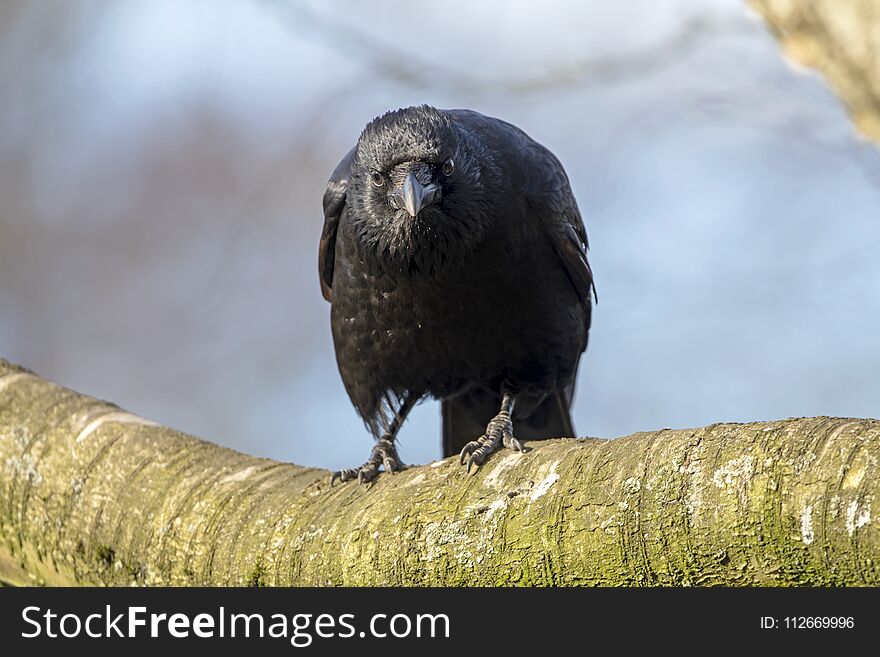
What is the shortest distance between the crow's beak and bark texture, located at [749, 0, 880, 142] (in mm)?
1743

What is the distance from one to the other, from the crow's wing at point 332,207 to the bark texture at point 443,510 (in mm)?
1427

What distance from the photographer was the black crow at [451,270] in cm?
426

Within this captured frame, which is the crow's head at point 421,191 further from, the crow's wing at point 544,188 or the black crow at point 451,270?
the crow's wing at point 544,188

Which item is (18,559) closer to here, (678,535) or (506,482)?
(506,482)

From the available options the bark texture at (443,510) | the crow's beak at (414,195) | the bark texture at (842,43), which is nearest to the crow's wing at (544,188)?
the crow's beak at (414,195)

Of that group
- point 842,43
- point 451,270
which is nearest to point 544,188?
point 451,270

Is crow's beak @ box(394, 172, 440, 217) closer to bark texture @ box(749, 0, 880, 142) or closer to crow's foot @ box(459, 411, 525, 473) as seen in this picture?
crow's foot @ box(459, 411, 525, 473)

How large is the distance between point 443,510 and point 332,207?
2.25m

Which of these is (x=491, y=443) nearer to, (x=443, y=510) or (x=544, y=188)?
(x=443, y=510)

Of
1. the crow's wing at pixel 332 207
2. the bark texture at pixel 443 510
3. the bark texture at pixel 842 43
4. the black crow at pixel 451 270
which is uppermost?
the crow's wing at pixel 332 207

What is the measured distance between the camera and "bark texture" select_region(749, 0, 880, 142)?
7.54ft

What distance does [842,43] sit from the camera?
235 centimetres

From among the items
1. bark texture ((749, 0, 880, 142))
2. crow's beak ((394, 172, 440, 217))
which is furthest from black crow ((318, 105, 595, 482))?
bark texture ((749, 0, 880, 142))

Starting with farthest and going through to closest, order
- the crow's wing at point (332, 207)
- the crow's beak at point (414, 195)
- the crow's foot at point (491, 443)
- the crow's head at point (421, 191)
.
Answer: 1. the crow's wing at point (332, 207)
2. the crow's head at point (421, 191)
3. the crow's beak at point (414, 195)
4. the crow's foot at point (491, 443)
